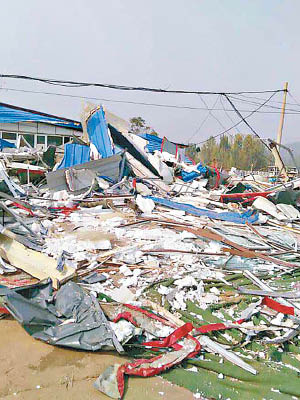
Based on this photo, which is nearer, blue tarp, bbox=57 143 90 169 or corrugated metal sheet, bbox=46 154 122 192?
corrugated metal sheet, bbox=46 154 122 192

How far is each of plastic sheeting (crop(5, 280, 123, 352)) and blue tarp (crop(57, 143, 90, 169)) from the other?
8.55m

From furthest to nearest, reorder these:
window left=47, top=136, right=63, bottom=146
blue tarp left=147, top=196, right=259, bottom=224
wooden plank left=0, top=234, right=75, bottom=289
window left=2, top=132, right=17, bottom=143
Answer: window left=47, top=136, right=63, bottom=146 → window left=2, top=132, right=17, bottom=143 → blue tarp left=147, top=196, right=259, bottom=224 → wooden plank left=0, top=234, right=75, bottom=289

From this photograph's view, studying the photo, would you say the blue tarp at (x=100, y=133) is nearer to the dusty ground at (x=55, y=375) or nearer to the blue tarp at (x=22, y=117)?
the blue tarp at (x=22, y=117)

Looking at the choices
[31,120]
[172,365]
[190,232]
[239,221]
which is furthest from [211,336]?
[31,120]

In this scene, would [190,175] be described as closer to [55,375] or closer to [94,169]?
[94,169]

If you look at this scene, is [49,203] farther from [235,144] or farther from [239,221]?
[235,144]

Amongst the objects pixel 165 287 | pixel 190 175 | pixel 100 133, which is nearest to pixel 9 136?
pixel 100 133

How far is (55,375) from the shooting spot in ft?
8.16

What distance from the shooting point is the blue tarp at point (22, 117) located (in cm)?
1681

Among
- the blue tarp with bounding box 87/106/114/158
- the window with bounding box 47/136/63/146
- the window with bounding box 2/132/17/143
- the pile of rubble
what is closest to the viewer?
the pile of rubble

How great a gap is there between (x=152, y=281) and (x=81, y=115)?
35.8ft

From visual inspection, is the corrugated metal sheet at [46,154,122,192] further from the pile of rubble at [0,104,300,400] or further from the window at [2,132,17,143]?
the window at [2,132,17,143]

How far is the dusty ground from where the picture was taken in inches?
91.0

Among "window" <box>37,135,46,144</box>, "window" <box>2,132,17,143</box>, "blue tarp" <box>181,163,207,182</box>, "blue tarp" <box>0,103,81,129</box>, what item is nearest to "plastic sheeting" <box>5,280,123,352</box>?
"blue tarp" <box>181,163,207,182</box>
